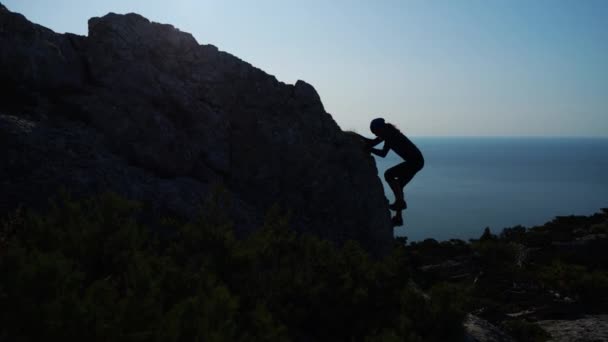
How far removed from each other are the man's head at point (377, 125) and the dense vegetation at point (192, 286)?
4810mm

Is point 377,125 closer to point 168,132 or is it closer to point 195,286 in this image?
point 168,132

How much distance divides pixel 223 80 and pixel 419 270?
13343 mm

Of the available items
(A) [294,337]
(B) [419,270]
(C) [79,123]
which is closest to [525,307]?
(B) [419,270]

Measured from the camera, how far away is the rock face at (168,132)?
7.50m

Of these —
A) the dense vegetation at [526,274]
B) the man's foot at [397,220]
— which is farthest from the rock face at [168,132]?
the dense vegetation at [526,274]

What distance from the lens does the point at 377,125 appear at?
11.3 metres

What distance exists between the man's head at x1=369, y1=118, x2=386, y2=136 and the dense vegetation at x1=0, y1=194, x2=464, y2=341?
4.81 meters

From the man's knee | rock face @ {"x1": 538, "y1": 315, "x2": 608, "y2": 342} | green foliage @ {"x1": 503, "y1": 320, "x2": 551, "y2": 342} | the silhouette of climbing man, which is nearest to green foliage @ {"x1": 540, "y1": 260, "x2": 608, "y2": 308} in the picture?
rock face @ {"x1": 538, "y1": 315, "x2": 608, "y2": 342}

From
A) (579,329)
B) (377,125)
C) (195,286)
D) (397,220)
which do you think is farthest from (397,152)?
(195,286)

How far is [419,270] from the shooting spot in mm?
19578

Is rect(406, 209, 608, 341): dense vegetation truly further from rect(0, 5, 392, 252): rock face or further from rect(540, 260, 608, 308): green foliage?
rect(0, 5, 392, 252): rock face

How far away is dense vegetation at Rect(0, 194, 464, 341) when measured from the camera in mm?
3141

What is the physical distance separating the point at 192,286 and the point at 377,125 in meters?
7.83

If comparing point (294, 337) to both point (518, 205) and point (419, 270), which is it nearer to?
point (419, 270)
